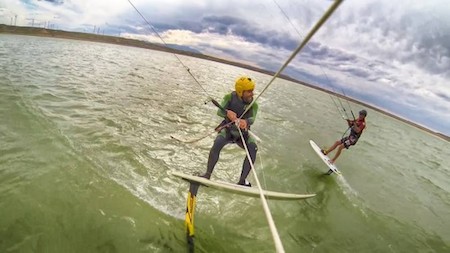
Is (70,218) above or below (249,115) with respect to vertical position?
below

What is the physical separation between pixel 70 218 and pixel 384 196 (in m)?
12.1

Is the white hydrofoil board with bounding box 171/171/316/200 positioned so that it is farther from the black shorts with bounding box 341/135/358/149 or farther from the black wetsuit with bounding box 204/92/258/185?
the black shorts with bounding box 341/135/358/149

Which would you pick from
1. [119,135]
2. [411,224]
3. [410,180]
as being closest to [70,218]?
[119,135]

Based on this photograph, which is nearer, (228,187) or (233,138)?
(228,187)

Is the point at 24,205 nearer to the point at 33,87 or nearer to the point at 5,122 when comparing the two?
the point at 5,122

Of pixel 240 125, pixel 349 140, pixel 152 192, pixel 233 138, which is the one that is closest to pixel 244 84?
pixel 240 125

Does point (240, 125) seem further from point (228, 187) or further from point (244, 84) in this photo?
point (228, 187)

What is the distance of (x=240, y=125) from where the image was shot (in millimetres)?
6824

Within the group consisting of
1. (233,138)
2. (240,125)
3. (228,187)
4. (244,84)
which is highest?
(244,84)

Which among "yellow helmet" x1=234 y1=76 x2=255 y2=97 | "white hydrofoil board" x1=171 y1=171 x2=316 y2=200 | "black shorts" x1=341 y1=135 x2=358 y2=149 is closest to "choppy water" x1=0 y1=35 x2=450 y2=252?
"white hydrofoil board" x1=171 y1=171 x2=316 y2=200

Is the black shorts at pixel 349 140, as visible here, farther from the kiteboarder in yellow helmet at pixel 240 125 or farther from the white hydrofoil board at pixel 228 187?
the white hydrofoil board at pixel 228 187

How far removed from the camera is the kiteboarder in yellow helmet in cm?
705

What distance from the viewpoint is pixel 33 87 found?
15688mm

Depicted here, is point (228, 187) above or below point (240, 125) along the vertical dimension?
below
